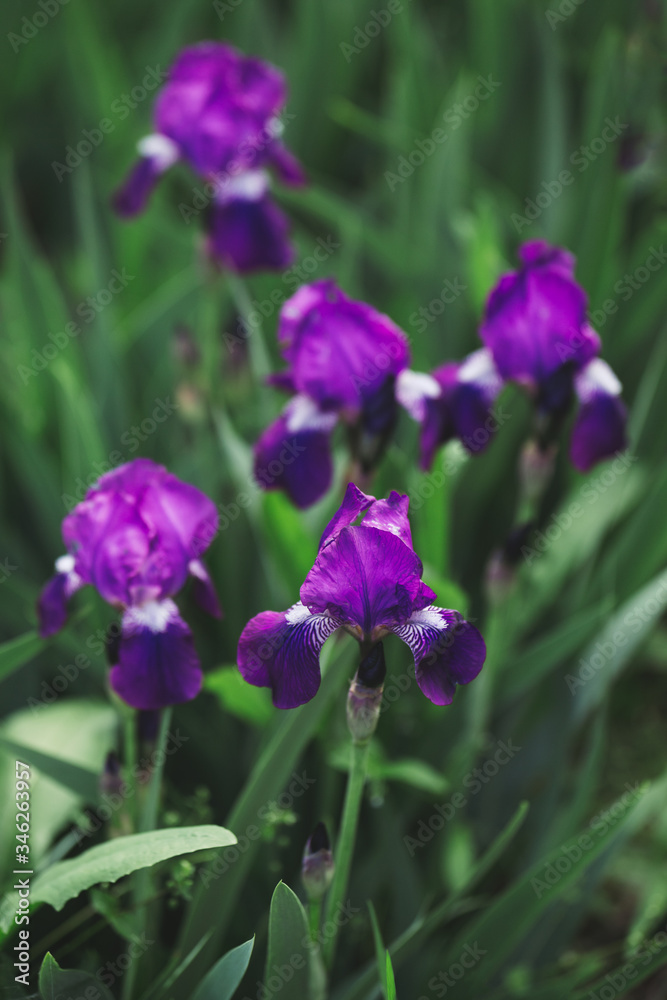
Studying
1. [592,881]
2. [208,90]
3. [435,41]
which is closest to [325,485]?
[592,881]

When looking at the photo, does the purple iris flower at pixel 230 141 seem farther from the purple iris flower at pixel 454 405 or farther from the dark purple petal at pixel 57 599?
the dark purple petal at pixel 57 599

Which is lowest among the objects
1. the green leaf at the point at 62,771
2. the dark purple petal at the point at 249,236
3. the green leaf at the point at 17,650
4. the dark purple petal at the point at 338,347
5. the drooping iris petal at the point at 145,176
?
the green leaf at the point at 62,771

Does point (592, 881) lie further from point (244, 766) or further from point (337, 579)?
point (337, 579)

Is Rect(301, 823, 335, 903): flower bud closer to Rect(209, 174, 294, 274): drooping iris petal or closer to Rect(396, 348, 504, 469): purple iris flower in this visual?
Rect(396, 348, 504, 469): purple iris flower

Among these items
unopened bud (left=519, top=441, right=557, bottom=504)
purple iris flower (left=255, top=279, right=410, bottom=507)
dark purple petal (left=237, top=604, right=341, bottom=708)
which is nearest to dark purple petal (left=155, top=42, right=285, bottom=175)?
purple iris flower (left=255, top=279, right=410, bottom=507)

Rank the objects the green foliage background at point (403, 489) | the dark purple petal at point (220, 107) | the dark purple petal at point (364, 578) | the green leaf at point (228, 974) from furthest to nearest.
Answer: the dark purple petal at point (220, 107), the green foliage background at point (403, 489), the green leaf at point (228, 974), the dark purple petal at point (364, 578)

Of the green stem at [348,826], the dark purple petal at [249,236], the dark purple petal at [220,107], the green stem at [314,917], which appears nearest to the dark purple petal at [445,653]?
the green stem at [348,826]

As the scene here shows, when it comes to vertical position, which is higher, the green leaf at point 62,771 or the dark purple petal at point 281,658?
the dark purple petal at point 281,658
